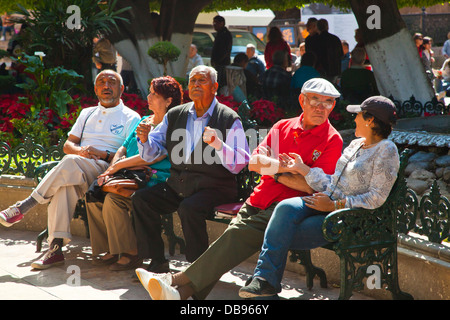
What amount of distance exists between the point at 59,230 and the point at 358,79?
631 cm

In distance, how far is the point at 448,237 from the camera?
4.11 m

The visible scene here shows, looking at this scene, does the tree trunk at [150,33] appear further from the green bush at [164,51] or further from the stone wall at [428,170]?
the stone wall at [428,170]

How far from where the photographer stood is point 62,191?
17.7ft

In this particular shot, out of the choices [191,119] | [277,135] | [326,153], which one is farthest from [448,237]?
[191,119]

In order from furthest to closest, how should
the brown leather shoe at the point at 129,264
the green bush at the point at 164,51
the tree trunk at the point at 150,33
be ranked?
the tree trunk at the point at 150,33 → the green bush at the point at 164,51 → the brown leather shoe at the point at 129,264

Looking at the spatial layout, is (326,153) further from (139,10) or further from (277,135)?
(139,10)

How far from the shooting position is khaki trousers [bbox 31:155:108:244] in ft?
17.5

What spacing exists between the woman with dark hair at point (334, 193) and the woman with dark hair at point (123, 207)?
1535 mm

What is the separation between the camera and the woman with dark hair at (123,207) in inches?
205

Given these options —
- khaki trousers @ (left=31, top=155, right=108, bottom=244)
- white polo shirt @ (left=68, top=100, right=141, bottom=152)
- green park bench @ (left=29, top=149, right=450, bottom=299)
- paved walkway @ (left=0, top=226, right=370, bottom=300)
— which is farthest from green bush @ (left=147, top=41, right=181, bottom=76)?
green park bench @ (left=29, top=149, right=450, bottom=299)

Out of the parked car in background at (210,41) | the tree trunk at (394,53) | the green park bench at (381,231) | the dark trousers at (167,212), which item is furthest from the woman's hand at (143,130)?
the parked car in background at (210,41)

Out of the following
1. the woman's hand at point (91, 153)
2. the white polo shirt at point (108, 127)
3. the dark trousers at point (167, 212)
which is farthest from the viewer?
the white polo shirt at point (108, 127)

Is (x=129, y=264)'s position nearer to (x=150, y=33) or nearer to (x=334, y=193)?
(x=334, y=193)

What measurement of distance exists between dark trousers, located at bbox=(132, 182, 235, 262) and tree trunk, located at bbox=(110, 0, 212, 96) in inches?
280
